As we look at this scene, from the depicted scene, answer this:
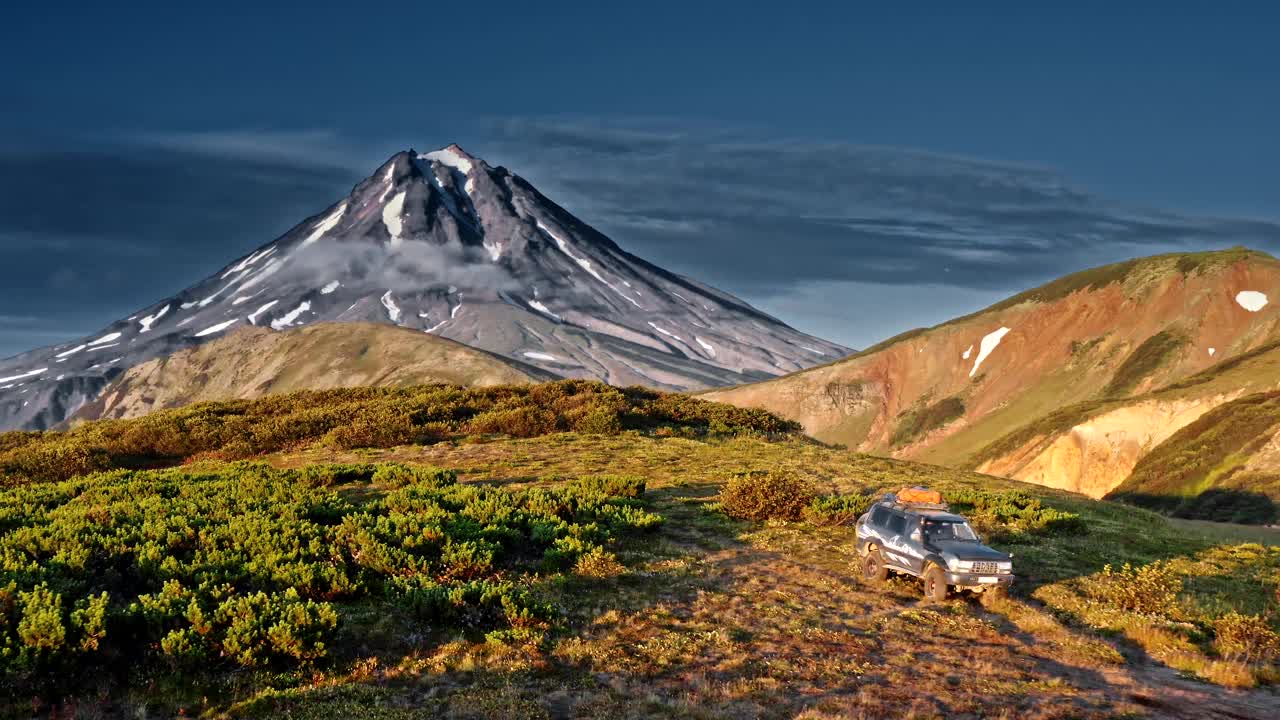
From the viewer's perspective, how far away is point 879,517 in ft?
59.0

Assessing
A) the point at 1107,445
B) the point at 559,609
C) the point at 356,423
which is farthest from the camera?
the point at 1107,445

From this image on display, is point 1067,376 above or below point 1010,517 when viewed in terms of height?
above

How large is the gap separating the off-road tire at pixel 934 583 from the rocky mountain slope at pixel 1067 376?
69418 millimetres

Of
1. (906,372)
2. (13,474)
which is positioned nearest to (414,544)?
(13,474)

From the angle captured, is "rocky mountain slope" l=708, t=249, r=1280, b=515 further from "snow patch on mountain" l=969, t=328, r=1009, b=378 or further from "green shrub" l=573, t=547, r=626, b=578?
"green shrub" l=573, t=547, r=626, b=578

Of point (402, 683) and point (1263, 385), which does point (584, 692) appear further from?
point (1263, 385)

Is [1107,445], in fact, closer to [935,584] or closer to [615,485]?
[615,485]

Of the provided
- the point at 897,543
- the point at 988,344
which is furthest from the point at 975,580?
the point at 988,344

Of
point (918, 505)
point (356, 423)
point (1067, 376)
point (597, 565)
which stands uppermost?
point (1067, 376)

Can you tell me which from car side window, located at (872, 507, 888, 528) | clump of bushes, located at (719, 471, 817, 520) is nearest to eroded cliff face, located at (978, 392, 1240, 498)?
clump of bushes, located at (719, 471, 817, 520)

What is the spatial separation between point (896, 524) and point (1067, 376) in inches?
4377

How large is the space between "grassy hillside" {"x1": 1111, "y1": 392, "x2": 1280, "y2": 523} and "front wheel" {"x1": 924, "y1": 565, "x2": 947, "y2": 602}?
Answer: 49028mm

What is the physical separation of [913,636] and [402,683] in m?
7.90

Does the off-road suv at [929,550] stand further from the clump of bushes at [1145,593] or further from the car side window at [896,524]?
the clump of bushes at [1145,593]
